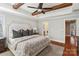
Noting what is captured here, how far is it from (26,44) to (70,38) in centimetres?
78

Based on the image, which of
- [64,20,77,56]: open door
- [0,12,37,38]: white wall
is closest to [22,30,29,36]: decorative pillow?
[0,12,37,38]: white wall

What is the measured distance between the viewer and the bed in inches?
54.6

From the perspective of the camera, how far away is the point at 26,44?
1387mm

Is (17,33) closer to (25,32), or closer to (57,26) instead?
(25,32)

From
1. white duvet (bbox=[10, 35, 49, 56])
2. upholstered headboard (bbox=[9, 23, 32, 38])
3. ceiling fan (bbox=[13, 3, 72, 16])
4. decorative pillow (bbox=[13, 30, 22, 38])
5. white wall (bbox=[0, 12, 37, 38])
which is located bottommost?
white duvet (bbox=[10, 35, 49, 56])

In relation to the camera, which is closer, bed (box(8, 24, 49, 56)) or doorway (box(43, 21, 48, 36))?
bed (box(8, 24, 49, 56))

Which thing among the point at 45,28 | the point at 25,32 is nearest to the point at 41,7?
the point at 45,28

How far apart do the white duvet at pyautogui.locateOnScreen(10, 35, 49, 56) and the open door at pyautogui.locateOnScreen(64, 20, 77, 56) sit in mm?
368

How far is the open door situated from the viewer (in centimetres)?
145

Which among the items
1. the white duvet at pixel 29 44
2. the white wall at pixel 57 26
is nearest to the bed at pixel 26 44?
the white duvet at pixel 29 44

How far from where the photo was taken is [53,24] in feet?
5.13

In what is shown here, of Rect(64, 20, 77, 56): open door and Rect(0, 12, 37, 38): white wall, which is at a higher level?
Rect(0, 12, 37, 38): white wall

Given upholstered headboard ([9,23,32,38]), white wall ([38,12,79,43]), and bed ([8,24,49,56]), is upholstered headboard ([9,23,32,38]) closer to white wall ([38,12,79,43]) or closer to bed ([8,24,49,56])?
bed ([8,24,49,56])

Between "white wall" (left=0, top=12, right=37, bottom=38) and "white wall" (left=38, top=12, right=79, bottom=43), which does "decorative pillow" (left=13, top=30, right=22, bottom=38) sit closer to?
"white wall" (left=0, top=12, right=37, bottom=38)
